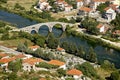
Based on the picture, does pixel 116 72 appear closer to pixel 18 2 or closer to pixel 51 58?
pixel 51 58

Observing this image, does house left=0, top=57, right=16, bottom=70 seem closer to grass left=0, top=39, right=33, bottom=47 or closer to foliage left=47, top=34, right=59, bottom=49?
grass left=0, top=39, right=33, bottom=47

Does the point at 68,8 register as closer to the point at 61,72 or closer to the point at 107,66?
the point at 107,66

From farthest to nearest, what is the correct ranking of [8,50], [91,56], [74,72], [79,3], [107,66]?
[79,3]
[8,50]
[91,56]
[107,66]
[74,72]

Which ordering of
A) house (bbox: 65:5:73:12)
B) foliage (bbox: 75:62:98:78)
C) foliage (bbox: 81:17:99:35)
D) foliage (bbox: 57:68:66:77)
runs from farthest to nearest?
house (bbox: 65:5:73:12) < foliage (bbox: 81:17:99:35) < foliage (bbox: 75:62:98:78) < foliage (bbox: 57:68:66:77)

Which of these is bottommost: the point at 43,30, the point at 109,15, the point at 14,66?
the point at 43,30

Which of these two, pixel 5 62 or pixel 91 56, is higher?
pixel 5 62

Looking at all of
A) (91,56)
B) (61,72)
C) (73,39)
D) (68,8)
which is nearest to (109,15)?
(68,8)

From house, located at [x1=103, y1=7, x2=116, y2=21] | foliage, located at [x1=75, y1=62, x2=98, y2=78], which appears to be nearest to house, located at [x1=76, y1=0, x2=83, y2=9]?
house, located at [x1=103, y1=7, x2=116, y2=21]

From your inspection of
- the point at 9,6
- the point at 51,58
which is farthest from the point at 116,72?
the point at 9,6

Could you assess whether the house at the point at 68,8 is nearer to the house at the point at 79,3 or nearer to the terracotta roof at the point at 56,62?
the house at the point at 79,3
